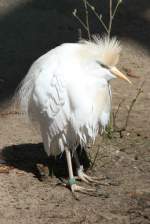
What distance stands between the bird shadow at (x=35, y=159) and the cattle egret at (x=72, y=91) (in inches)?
15.8

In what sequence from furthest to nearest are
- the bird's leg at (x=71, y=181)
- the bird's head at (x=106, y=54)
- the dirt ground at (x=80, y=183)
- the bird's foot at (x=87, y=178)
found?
the bird's foot at (x=87, y=178) < the bird's leg at (x=71, y=181) < the bird's head at (x=106, y=54) < the dirt ground at (x=80, y=183)

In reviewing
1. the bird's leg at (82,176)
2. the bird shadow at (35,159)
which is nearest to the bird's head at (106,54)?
the bird's leg at (82,176)

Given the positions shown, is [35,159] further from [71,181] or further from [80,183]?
[71,181]

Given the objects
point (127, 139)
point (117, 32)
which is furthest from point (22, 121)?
point (117, 32)

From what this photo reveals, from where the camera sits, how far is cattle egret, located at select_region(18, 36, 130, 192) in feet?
15.2

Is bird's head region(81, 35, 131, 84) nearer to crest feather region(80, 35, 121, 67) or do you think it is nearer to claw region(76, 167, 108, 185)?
crest feather region(80, 35, 121, 67)

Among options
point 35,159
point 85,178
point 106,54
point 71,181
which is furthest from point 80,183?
point 106,54

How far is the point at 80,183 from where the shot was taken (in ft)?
16.7

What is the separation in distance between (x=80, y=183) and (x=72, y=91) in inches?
32.4

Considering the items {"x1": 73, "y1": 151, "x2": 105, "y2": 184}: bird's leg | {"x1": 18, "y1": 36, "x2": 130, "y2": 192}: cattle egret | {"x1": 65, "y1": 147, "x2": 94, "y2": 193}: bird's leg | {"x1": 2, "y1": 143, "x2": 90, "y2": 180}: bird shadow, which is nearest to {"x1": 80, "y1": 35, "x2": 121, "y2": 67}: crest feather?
{"x1": 18, "y1": 36, "x2": 130, "y2": 192}: cattle egret

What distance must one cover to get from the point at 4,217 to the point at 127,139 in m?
1.63

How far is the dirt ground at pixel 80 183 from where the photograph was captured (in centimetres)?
453

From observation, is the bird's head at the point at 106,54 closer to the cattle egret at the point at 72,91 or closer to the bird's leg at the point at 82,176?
the cattle egret at the point at 72,91

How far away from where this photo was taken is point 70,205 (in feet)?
15.3
